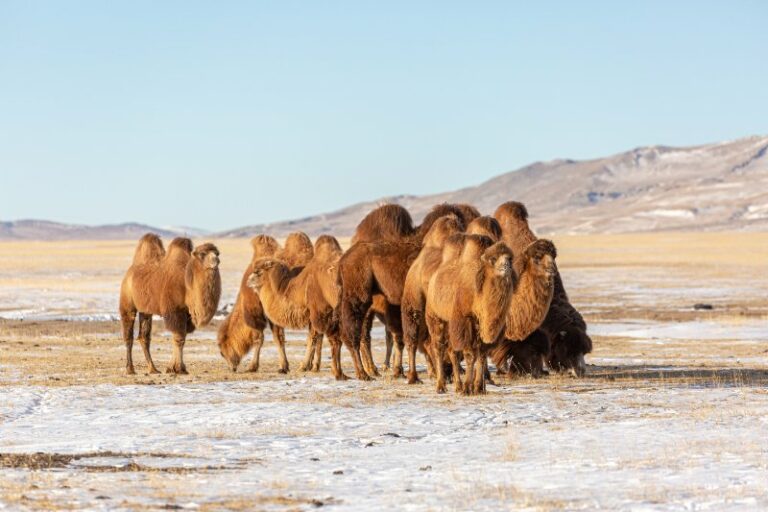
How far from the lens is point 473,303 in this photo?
1434cm

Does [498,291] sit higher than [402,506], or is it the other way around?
[498,291]

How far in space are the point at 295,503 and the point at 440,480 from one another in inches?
48.8

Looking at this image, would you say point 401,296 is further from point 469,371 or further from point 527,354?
point 469,371

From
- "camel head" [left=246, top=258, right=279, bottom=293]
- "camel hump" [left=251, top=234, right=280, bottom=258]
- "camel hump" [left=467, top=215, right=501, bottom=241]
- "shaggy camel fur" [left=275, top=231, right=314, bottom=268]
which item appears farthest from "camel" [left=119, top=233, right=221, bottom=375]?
"camel hump" [left=467, top=215, right=501, bottom=241]

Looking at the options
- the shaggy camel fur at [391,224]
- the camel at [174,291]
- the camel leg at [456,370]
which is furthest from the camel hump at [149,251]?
the camel leg at [456,370]

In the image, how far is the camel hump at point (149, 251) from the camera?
62.2 ft

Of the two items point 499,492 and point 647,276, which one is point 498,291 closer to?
point 499,492

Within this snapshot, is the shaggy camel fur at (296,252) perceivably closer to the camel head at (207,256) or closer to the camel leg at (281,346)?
the camel leg at (281,346)

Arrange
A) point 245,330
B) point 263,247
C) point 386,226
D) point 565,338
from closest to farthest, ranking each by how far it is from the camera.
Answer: point 565,338 < point 386,226 < point 245,330 < point 263,247

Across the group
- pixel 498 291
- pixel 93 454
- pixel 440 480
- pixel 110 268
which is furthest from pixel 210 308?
pixel 110 268

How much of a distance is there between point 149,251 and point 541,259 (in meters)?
6.51

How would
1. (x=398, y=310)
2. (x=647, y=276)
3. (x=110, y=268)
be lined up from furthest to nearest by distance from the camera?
(x=110, y=268), (x=647, y=276), (x=398, y=310)

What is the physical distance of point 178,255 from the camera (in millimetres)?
18516

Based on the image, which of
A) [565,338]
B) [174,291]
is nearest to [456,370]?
[565,338]
